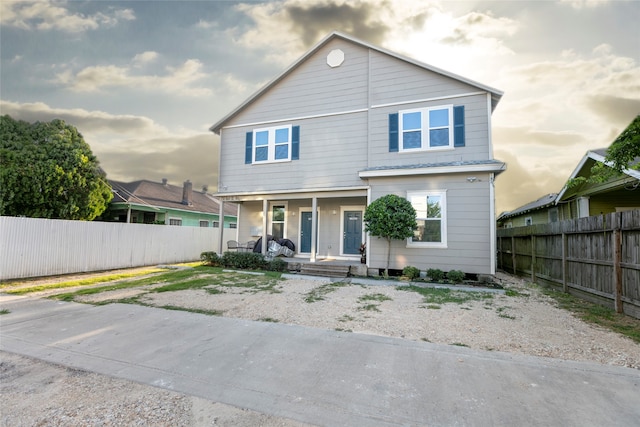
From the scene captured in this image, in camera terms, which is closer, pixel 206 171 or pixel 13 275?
pixel 13 275

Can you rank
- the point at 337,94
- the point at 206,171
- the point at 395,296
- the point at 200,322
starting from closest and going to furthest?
the point at 200,322 → the point at 395,296 → the point at 337,94 → the point at 206,171

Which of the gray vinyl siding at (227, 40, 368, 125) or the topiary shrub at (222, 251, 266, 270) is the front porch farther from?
the gray vinyl siding at (227, 40, 368, 125)

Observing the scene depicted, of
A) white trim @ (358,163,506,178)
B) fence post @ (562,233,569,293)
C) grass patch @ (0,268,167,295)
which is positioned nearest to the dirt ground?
fence post @ (562,233,569,293)

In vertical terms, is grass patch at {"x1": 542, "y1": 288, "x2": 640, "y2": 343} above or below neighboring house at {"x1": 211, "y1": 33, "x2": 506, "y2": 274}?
below

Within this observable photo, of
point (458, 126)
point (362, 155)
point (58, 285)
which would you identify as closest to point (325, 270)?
point (362, 155)

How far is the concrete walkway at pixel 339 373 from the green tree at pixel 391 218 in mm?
5215

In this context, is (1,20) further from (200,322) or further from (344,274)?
(344,274)

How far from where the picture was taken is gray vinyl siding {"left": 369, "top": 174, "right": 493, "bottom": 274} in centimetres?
922

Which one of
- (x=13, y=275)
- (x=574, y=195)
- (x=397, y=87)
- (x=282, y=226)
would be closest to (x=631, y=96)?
(x=574, y=195)

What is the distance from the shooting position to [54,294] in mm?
7453

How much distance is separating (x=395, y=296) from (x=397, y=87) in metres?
7.39

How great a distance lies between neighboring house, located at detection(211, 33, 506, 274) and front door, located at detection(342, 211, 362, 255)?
0.14 feet

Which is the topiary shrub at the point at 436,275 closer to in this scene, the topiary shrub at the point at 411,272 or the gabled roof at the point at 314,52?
the topiary shrub at the point at 411,272

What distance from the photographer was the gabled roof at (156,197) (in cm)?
1709
